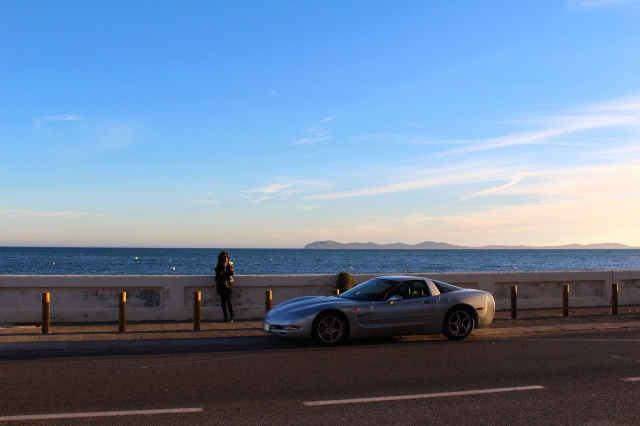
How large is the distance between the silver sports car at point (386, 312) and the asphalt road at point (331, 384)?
33 cm

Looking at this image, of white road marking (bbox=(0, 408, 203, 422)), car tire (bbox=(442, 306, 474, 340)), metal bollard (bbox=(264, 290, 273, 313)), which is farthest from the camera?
metal bollard (bbox=(264, 290, 273, 313))

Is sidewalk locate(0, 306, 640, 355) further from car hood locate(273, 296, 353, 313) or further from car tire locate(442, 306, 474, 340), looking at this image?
car hood locate(273, 296, 353, 313)

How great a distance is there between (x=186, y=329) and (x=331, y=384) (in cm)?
602

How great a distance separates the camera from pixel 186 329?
13172 mm

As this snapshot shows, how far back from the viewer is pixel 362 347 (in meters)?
11.2

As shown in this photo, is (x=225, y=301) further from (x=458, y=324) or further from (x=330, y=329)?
(x=458, y=324)

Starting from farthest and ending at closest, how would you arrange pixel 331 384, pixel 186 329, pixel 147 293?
1. pixel 147 293
2. pixel 186 329
3. pixel 331 384

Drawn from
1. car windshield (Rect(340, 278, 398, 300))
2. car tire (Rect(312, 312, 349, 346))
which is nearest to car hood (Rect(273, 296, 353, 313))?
car tire (Rect(312, 312, 349, 346))

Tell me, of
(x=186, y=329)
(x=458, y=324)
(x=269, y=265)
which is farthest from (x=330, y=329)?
(x=269, y=265)

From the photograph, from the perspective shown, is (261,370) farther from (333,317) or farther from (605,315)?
(605,315)

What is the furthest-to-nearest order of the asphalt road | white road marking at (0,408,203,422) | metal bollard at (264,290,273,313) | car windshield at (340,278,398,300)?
1. metal bollard at (264,290,273,313)
2. car windshield at (340,278,398,300)
3. the asphalt road
4. white road marking at (0,408,203,422)

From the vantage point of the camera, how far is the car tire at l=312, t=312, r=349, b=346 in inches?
441

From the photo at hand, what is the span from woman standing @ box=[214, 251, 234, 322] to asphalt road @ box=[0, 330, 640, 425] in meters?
2.75

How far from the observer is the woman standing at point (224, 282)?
14.1 metres
